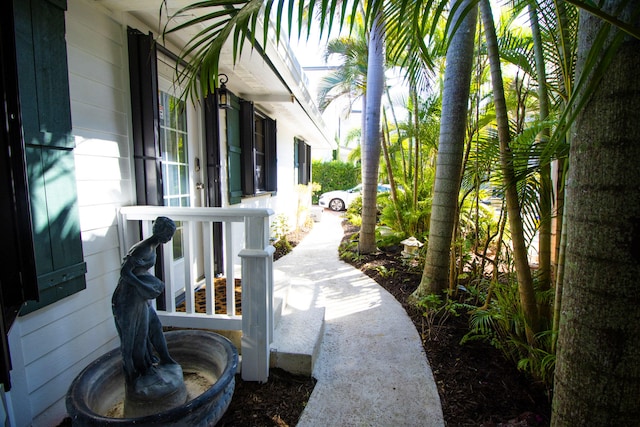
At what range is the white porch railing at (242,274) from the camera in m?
2.04

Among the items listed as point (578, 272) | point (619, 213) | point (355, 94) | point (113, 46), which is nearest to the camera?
point (619, 213)

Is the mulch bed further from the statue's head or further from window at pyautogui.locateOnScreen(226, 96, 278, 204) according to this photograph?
window at pyautogui.locateOnScreen(226, 96, 278, 204)

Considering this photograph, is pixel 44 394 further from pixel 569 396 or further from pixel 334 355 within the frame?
pixel 569 396

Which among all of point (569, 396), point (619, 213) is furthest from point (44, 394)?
point (619, 213)

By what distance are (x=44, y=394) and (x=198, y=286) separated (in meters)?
1.61

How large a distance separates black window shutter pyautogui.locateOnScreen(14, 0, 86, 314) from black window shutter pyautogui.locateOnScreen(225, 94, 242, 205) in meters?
2.15

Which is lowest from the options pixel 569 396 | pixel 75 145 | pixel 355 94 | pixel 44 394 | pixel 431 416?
pixel 431 416

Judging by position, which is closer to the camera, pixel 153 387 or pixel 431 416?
pixel 153 387

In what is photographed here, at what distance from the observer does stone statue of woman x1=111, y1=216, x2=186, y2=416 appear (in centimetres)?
140

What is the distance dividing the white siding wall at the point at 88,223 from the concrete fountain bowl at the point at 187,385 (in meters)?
0.37

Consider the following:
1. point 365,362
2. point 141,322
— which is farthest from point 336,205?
point 141,322

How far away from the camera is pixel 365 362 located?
7.76ft

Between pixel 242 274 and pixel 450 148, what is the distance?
2.23 metres

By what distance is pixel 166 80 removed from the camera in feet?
9.45
